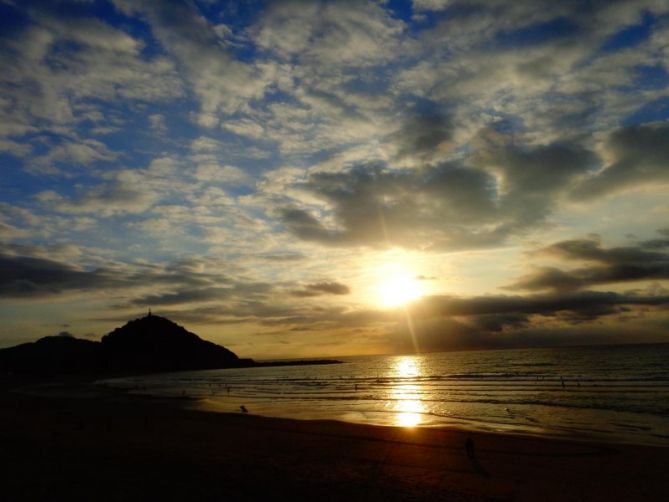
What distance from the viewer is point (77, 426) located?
104 ft

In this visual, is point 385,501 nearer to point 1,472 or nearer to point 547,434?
point 1,472

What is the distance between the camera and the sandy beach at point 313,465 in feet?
52.1

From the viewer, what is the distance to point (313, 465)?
65.8ft

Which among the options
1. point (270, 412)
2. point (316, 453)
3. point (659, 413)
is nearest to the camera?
point (316, 453)

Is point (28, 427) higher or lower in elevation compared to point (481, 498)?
higher

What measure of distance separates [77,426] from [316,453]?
1940cm

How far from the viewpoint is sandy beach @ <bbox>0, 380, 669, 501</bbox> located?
1588cm

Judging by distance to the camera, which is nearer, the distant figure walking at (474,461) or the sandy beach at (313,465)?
the sandy beach at (313,465)

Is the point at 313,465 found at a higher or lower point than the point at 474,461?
higher

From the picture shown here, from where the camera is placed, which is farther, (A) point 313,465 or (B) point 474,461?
(B) point 474,461

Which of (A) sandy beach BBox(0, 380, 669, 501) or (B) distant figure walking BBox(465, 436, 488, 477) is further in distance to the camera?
(B) distant figure walking BBox(465, 436, 488, 477)

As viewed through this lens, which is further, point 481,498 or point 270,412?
point 270,412

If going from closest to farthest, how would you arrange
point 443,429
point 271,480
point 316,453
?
point 271,480 < point 316,453 < point 443,429

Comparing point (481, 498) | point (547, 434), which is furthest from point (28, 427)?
point (547, 434)
